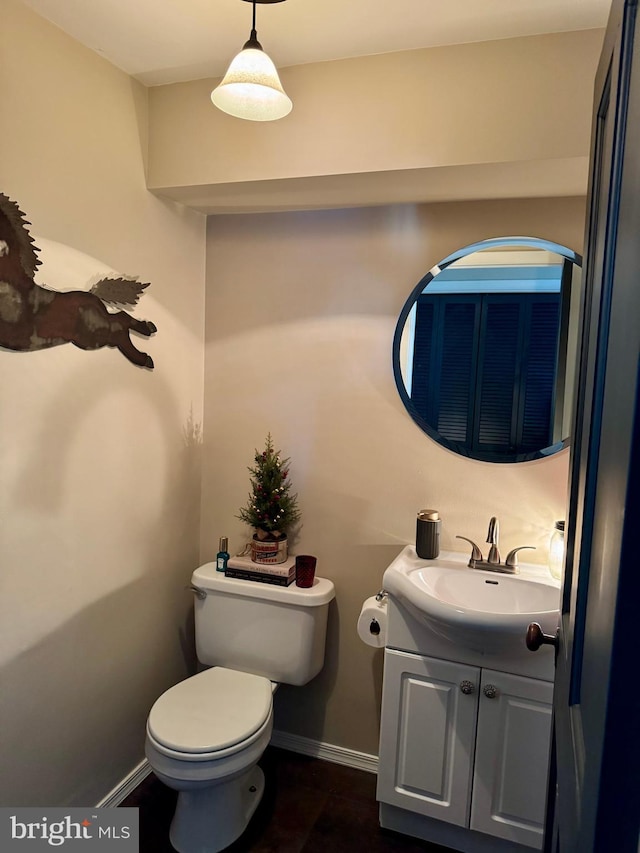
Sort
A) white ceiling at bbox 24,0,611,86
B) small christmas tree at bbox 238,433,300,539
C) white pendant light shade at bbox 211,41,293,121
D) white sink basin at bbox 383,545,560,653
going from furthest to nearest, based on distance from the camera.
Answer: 1. small christmas tree at bbox 238,433,300,539
2. white sink basin at bbox 383,545,560,653
3. white ceiling at bbox 24,0,611,86
4. white pendant light shade at bbox 211,41,293,121

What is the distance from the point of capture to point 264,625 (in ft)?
6.79

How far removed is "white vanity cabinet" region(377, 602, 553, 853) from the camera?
1660 mm

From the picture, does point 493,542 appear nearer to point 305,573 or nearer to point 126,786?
point 305,573

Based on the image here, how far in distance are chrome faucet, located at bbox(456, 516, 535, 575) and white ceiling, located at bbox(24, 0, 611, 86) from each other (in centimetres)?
139

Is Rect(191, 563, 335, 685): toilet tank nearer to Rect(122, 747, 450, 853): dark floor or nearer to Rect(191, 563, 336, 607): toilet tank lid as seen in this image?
Rect(191, 563, 336, 607): toilet tank lid

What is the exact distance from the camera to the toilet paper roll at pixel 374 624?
1.87m

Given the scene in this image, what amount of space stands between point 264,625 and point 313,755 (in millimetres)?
647

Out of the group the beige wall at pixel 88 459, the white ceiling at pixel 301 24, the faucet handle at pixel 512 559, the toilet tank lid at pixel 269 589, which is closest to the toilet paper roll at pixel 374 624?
the toilet tank lid at pixel 269 589

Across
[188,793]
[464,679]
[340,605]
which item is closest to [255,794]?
[188,793]

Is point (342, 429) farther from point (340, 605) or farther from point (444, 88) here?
point (444, 88)

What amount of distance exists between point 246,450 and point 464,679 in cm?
114

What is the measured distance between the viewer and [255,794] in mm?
1998

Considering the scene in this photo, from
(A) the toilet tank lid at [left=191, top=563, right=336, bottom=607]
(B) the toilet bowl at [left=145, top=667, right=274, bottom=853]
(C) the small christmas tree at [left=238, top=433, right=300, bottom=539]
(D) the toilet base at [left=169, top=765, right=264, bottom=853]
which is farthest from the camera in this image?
(C) the small christmas tree at [left=238, top=433, right=300, bottom=539]

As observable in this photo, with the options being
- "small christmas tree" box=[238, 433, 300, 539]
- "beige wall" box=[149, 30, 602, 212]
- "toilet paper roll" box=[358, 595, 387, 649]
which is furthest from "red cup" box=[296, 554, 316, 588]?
"beige wall" box=[149, 30, 602, 212]
